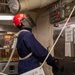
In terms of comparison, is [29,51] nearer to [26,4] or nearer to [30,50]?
[30,50]

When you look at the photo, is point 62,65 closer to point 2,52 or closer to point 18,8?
point 18,8

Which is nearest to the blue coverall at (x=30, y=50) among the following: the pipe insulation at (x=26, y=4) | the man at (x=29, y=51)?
the man at (x=29, y=51)

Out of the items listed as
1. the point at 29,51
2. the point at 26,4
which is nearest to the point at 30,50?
the point at 29,51

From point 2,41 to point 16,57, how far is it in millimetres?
489

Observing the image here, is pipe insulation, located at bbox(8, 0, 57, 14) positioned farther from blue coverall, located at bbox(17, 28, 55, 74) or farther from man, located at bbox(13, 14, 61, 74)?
blue coverall, located at bbox(17, 28, 55, 74)

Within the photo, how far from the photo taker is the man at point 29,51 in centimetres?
257

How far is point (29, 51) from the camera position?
2.64 metres

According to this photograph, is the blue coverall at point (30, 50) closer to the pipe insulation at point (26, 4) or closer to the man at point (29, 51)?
the man at point (29, 51)

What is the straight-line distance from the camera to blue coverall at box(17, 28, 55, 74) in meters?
2.57

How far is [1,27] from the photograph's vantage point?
14.2ft

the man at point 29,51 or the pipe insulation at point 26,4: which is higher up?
the pipe insulation at point 26,4

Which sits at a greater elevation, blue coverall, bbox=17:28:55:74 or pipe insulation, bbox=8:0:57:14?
pipe insulation, bbox=8:0:57:14

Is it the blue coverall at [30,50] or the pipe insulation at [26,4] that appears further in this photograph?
the pipe insulation at [26,4]

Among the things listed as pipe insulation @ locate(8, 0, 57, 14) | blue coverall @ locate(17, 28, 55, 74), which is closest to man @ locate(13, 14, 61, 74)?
blue coverall @ locate(17, 28, 55, 74)
